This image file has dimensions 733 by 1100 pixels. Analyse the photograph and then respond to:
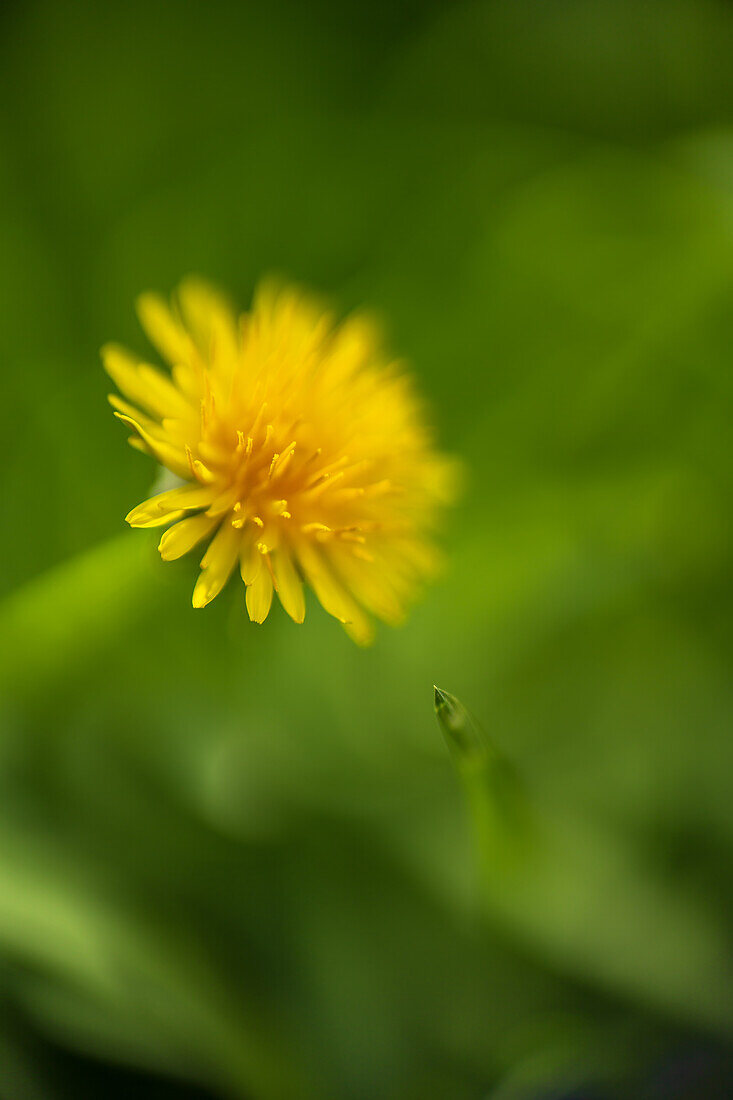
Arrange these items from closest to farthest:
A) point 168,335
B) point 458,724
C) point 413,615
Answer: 1. point 458,724
2. point 168,335
3. point 413,615

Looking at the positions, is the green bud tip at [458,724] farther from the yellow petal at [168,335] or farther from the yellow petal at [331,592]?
the yellow petal at [168,335]

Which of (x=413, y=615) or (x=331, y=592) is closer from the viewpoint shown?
(x=331, y=592)

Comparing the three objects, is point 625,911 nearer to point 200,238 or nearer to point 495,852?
point 495,852

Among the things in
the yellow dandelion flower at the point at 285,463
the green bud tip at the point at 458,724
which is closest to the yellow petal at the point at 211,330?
the yellow dandelion flower at the point at 285,463

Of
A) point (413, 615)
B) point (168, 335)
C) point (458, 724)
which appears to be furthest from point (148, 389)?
point (413, 615)

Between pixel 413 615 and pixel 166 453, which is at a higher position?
pixel 413 615

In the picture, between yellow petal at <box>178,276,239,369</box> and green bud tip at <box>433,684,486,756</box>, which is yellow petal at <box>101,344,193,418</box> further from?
green bud tip at <box>433,684,486,756</box>

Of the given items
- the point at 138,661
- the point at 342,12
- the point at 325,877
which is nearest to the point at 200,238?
the point at 342,12

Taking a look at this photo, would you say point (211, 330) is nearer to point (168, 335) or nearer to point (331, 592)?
point (168, 335)
